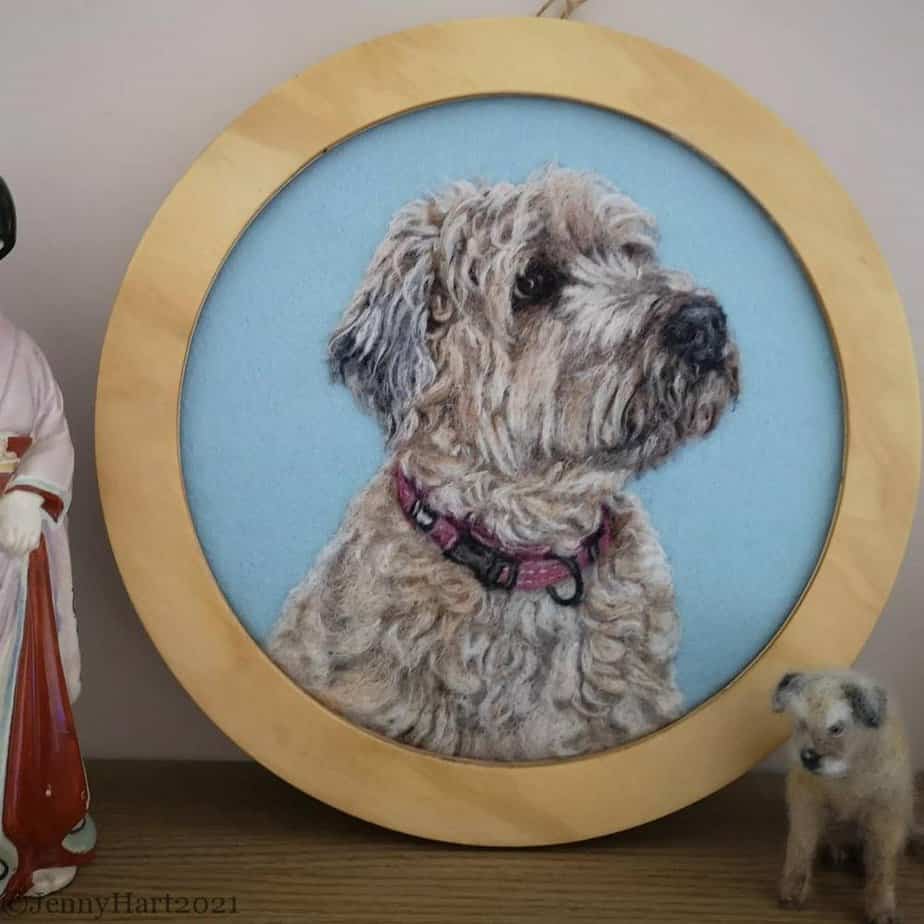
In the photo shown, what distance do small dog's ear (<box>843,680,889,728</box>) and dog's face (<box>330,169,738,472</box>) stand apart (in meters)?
0.25

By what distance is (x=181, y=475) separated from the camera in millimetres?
965

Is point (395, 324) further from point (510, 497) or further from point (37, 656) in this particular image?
point (37, 656)

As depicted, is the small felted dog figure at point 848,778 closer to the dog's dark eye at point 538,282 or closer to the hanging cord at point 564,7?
the dog's dark eye at point 538,282

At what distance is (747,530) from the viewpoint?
3.22 feet

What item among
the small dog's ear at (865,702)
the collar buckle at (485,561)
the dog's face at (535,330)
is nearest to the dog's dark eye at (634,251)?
the dog's face at (535,330)

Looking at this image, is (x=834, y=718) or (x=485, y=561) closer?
(x=834, y=718)

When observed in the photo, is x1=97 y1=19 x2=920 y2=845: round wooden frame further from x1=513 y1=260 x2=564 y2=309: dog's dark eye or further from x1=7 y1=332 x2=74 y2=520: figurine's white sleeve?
x1=513 y1=260 x2=564 y2=309: dog's dark eye

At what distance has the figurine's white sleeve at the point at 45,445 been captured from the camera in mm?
890

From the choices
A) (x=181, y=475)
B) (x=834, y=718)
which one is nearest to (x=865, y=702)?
(x=834, y=718)

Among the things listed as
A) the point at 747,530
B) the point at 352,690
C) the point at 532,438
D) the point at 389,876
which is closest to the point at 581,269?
the point at 532,438

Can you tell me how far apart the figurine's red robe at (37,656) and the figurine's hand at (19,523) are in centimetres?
1

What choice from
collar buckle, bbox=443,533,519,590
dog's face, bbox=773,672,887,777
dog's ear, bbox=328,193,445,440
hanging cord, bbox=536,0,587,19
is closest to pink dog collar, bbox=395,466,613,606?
collar buckle, bbox=443,533,519,590

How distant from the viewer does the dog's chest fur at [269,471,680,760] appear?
98 cm

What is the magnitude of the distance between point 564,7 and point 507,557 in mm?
511
